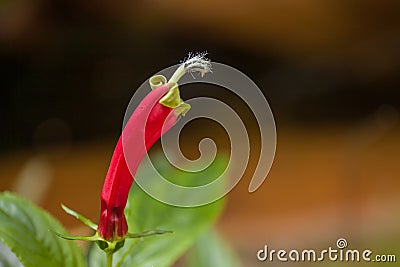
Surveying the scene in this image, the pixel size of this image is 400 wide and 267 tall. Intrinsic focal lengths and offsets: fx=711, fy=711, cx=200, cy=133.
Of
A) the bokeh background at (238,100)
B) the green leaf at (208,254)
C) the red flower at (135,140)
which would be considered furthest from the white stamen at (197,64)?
the bokeh background at (238,100)

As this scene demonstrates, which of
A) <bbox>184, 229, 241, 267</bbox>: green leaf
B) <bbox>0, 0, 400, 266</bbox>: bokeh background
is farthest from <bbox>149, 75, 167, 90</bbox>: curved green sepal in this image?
<bbox>0, 0, 400, 266</bbox>: bokeh background

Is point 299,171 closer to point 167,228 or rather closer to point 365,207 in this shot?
point 365,207

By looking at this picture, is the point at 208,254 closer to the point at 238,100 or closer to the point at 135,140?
the point at 135,140

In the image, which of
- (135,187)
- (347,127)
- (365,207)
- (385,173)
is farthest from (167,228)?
(347,127)

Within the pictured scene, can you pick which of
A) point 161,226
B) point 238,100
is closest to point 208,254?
point 161,226

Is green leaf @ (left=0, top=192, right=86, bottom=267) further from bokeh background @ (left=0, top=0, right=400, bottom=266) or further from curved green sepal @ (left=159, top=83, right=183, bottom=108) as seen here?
bokeh background @ (left=0, top=0, right=400, bottom=266)

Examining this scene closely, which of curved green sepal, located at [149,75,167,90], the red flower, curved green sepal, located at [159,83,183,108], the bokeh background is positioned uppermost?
the bokeh background

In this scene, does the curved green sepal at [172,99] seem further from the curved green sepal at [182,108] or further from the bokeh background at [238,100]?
the bokeh background at [238,100]
